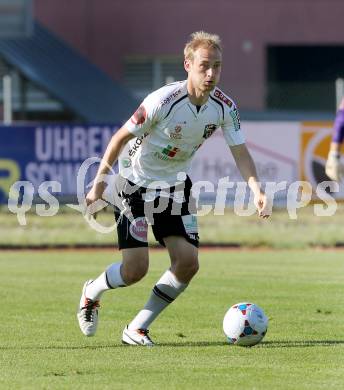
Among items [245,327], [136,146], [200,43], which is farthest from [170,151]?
[245,327]

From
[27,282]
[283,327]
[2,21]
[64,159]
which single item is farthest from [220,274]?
[2,21]

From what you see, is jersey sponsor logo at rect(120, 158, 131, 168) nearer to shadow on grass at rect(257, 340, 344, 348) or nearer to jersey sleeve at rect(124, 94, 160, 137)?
jersey sleeve at rect(124, 94, 160, 137)

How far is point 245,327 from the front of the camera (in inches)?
352

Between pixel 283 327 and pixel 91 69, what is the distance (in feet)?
80.5

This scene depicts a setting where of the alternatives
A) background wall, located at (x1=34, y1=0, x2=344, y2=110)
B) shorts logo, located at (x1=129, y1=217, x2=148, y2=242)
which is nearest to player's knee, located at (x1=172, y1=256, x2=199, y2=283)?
shorts logo, located at (x1=129, y1=217, x2=148, y2=242)

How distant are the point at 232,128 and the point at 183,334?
187 cm

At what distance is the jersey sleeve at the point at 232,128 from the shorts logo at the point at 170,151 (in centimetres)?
43

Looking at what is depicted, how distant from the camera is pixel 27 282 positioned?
46.5 feet

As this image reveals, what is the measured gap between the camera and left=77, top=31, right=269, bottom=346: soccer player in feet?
28.5

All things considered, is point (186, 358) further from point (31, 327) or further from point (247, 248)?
point (247, 248)

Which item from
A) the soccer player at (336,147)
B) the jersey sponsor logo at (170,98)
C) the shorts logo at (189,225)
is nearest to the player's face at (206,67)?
the jersey sponsor logo at (170,98)

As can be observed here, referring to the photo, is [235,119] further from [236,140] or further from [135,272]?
[135,272]

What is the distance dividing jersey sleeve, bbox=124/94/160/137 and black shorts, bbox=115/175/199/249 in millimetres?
564

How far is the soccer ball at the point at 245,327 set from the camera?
29.4 ft
